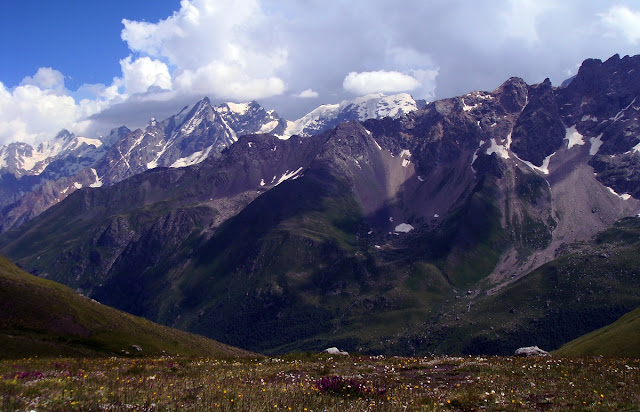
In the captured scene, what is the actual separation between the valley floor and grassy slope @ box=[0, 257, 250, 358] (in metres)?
70.7

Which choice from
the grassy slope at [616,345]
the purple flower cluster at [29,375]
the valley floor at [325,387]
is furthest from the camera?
the grassy slope at [616,345]

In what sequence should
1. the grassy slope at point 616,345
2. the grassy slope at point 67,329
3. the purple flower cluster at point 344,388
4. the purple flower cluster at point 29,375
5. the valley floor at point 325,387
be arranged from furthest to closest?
the grassy slope at point 616,345 < the grassy slope at point 67,329 < the purple flower cluster at point 29,375 < the purple flower cluster at point 344,388 < the valley floor at point 325,387

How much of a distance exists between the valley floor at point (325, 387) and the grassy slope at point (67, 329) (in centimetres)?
7071

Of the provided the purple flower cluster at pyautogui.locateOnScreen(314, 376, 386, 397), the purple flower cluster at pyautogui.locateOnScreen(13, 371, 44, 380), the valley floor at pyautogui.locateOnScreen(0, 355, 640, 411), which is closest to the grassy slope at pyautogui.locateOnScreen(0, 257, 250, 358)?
the purple flower cluster at pyautogui.locateOnScreen(13, 371, 44, 380)

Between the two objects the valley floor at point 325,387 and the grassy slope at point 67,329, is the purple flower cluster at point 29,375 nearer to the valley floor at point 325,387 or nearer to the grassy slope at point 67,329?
the valley floor at point 325,387

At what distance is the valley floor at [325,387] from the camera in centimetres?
2430

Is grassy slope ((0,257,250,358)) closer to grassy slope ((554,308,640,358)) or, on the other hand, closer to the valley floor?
the valley floor

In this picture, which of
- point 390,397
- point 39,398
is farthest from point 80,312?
point 390,397

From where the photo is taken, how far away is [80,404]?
Result: 2361 centimetres

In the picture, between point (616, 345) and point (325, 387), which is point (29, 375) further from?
point (616, 345)

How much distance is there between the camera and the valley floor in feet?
79.7

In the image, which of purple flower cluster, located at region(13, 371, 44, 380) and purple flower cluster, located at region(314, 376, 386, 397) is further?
purple flower cluster, located at region(13, 371, 44, 380)

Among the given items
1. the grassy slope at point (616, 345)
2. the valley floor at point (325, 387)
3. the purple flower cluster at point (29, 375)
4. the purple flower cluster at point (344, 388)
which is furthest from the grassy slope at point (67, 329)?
the grassy slope at point (616, 345)

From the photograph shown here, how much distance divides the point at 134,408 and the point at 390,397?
14061mm
